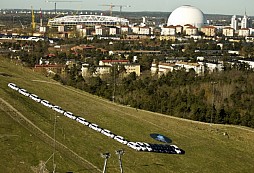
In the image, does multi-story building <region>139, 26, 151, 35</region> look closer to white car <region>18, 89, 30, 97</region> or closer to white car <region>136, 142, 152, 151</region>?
white car <region>18, 89, 30, 97</region>

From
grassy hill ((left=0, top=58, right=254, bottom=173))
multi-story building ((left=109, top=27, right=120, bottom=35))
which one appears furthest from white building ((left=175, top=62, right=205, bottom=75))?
multi-story building ((left=109, top=27, right=120, bottom=35))

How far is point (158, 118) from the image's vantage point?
64.3ft

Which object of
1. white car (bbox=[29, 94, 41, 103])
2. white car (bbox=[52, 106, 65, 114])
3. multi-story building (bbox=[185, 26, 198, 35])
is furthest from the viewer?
multi-story building (bbox=[185, 26, 198, 35])

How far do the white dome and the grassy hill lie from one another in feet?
203

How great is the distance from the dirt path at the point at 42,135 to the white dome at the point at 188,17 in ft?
220

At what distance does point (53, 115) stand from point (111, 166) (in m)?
5.23

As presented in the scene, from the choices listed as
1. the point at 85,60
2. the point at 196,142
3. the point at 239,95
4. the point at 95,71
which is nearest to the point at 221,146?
the point at 196,142

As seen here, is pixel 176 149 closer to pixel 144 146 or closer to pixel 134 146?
pixel 144 146

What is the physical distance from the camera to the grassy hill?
42.5 ft

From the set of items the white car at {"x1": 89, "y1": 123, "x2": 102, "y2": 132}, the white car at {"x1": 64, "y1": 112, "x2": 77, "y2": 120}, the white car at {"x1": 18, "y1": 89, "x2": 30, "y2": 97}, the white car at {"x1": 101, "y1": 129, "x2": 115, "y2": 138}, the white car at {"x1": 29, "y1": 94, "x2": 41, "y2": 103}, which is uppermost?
the white car at {"x1": 18, "y1": 89, "x2": 30, "y2": 97}

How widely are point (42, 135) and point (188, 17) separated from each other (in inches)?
2747

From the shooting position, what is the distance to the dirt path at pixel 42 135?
12766 millimetres

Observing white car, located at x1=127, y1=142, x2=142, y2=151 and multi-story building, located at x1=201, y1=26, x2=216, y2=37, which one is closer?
white car, located at x1=127, y1=142, x2=142, y2=151

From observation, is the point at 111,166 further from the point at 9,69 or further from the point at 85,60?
the point at 85,60
